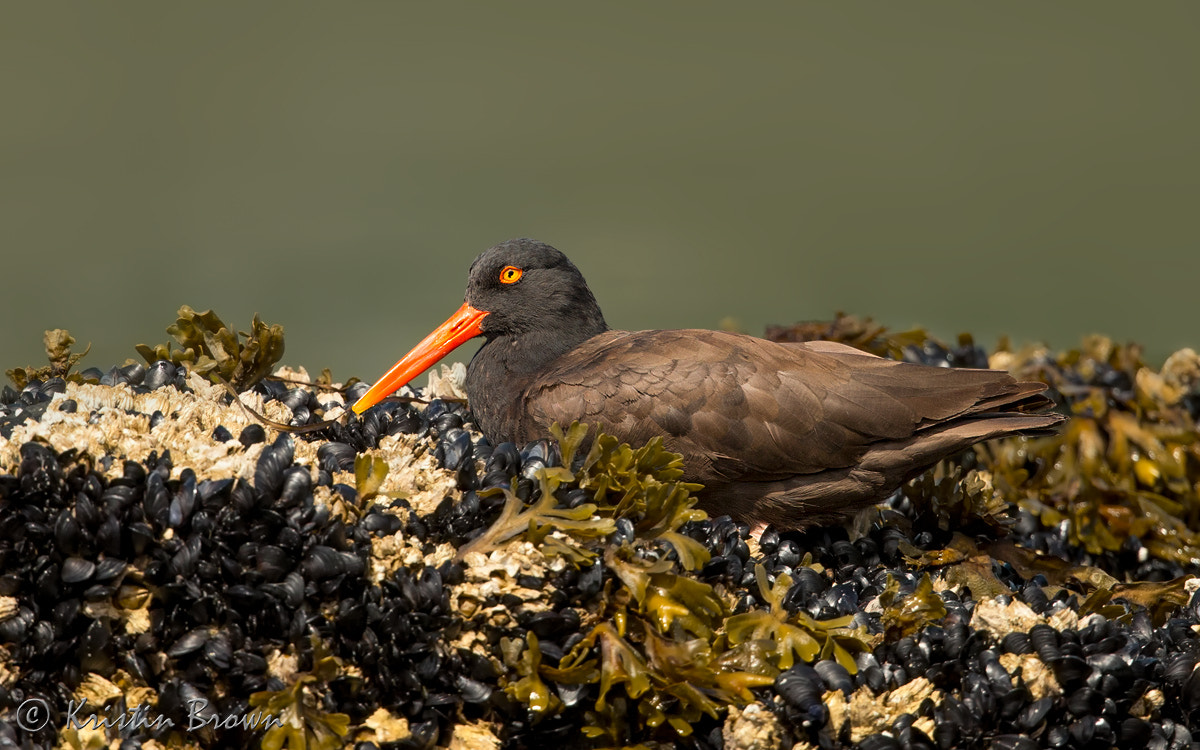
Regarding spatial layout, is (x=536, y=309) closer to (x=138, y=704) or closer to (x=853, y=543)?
(x=853, y=543)

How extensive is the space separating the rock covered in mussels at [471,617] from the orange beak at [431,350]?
680 mm

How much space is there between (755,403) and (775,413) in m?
0.07

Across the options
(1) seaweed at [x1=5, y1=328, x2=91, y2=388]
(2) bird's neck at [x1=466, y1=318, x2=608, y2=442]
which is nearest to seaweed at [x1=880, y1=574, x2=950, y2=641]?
(2) bird's neck at [x1=466, y1=318, x2=608, y2=442]

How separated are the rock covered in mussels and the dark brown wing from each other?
440 millimetres

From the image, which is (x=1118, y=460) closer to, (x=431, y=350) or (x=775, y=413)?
(x=775, y=413)

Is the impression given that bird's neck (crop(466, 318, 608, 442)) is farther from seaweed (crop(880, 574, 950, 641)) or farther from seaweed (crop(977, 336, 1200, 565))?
seaweed (crop(977, 336, 1200, 565))

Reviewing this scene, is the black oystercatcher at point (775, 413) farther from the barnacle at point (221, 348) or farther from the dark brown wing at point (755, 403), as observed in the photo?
the barnacle at point (221, 348)

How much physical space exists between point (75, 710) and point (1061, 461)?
3952 mm

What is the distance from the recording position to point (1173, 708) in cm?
266

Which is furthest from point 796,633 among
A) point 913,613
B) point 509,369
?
point 509,369

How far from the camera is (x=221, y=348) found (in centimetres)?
347

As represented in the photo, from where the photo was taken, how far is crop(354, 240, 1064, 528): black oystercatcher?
11.0 feet

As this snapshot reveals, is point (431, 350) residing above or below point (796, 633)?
above

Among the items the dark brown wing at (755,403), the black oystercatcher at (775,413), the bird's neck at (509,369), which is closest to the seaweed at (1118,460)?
the black oystercatcher at (775,413)
